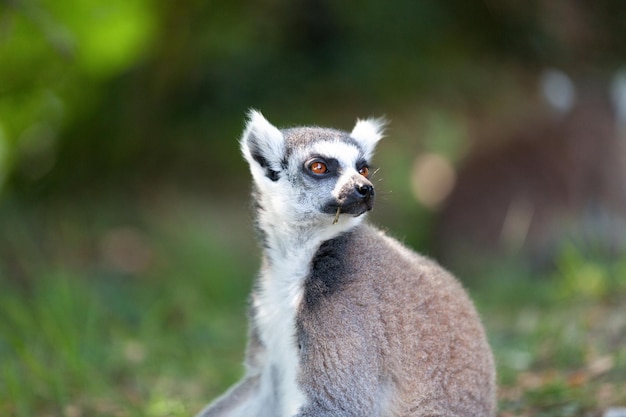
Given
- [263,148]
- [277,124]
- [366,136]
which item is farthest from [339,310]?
[277,124]

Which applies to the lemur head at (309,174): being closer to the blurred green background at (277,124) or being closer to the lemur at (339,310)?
the lemur at (339,310)

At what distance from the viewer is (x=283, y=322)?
4.19 metres

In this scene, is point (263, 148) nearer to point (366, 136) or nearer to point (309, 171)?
point (309, 171)

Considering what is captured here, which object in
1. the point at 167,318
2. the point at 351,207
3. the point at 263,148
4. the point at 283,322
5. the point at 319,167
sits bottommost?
the point at 283,322

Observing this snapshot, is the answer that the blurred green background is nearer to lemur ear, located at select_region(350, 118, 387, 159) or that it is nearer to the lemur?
the lemur

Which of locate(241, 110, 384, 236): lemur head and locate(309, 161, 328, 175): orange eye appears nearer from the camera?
locate(241, 110, 384, 236): lemur head

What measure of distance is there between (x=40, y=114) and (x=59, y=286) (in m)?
3.52

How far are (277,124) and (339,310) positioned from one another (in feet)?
24.6

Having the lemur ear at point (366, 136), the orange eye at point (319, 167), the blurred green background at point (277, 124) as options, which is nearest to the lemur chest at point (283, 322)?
the orange eye at point (319, 167)

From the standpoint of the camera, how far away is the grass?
5332 millimetres

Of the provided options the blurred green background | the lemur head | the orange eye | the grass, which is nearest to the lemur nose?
the lemur head

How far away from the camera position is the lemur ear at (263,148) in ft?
14.7


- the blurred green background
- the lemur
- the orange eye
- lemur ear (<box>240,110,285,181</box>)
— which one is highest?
the blurred green background

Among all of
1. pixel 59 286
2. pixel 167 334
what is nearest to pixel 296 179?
pixel 167 334
